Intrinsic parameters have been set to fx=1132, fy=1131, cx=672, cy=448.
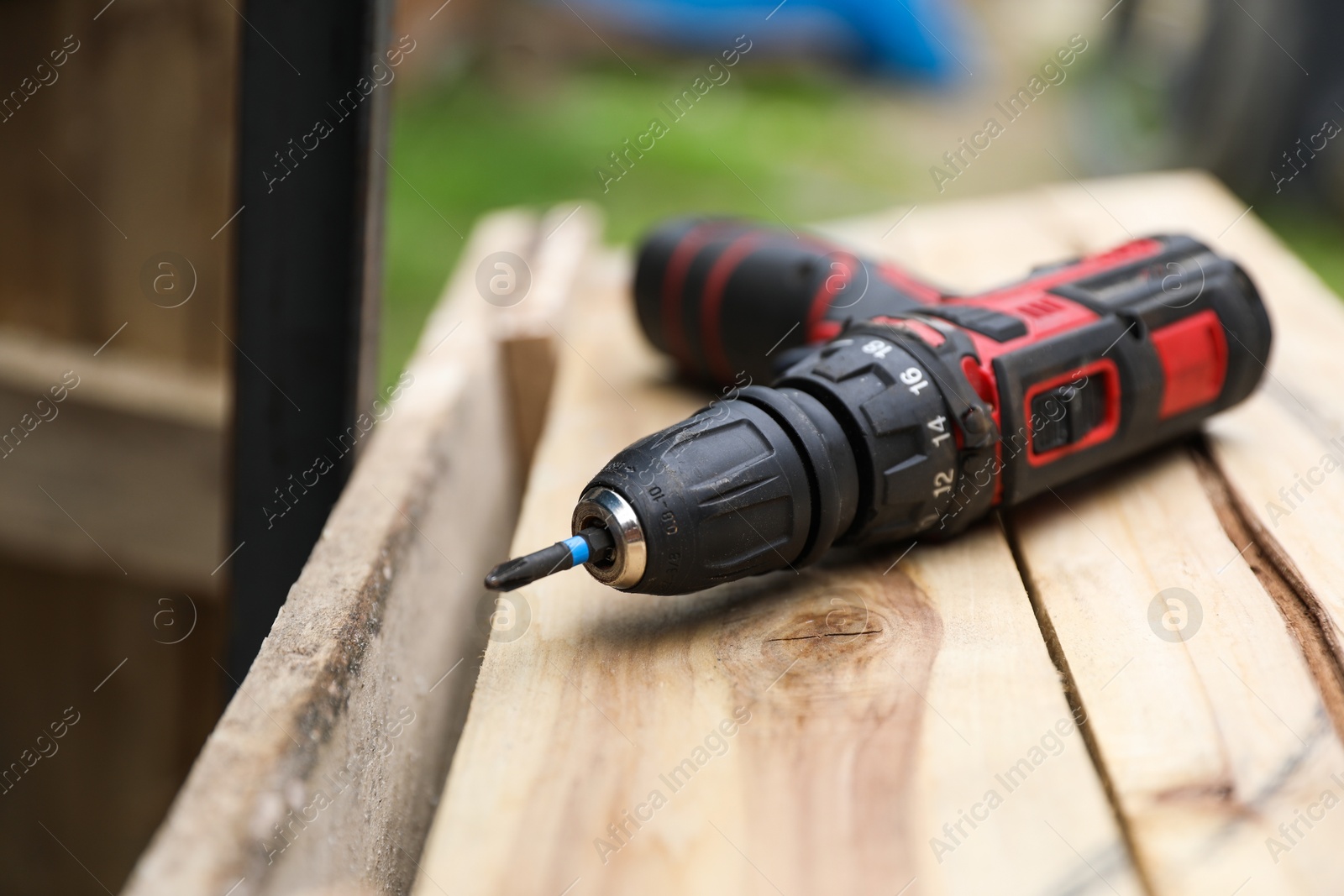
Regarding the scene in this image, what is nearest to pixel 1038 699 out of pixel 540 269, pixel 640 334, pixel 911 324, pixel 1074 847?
pixel 1074 847

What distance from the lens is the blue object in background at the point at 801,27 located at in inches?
202

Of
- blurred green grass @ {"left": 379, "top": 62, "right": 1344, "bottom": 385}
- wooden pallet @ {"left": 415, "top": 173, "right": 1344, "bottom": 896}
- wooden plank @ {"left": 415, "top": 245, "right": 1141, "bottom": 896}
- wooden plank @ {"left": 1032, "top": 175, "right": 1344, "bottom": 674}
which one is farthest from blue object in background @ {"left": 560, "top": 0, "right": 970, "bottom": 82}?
wooden plank @ {"left": 415, "top": 245, "right": 1141, "bottom": 896}

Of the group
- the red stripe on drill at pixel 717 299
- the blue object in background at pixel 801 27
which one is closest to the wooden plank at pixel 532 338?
the red stripe on drill at pixel 717 299

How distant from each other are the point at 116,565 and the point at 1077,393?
1.69 meters

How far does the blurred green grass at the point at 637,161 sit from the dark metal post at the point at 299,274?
1.67 m

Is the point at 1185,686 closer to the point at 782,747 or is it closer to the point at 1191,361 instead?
the point at 782,747

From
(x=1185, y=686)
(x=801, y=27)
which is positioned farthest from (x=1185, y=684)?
(x=801, y=27)

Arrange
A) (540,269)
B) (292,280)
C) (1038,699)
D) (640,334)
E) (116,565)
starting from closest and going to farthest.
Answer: (1038,699), (292,280), (640,334), (540,269), (116,565)

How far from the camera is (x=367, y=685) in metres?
0.86

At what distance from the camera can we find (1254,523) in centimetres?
111

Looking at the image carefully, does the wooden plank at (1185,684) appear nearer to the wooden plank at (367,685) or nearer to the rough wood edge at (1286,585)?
the rough wood edge at (1286,585)

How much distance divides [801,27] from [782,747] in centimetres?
498

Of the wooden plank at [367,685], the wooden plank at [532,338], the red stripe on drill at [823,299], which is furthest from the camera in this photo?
the wooden plank at [532,338]

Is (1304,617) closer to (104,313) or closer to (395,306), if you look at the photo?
(104,313)
